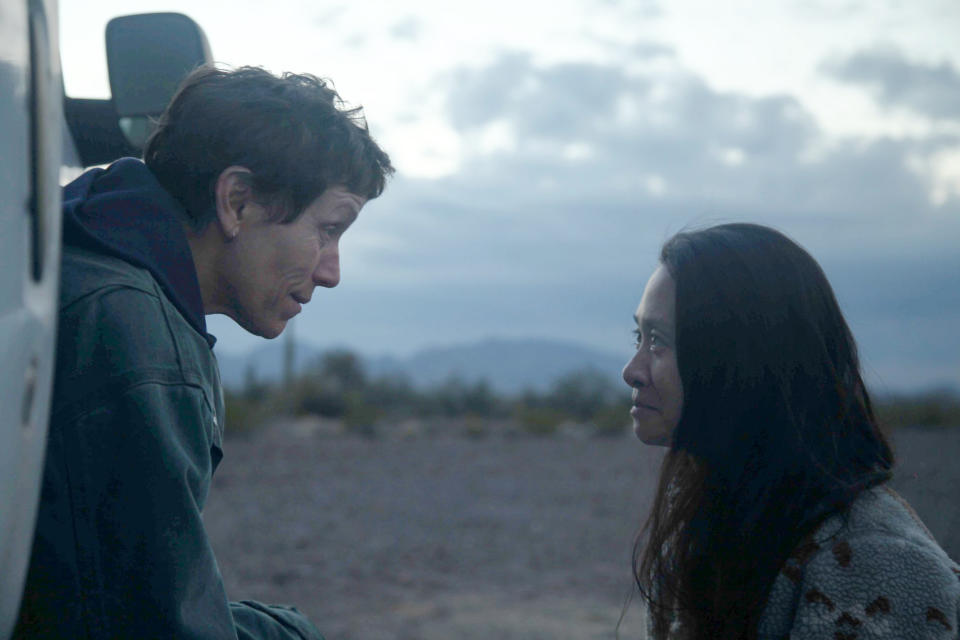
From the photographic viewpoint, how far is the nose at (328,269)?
86.1 inches

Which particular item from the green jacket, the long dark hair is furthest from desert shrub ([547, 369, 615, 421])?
the green jacket

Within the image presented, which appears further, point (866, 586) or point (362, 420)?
point (362, 420)

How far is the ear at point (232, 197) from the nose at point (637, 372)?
0.92 metres

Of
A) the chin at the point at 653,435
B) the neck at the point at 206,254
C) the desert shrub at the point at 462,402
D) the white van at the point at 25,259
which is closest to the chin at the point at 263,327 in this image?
the neck at the point at 206,254

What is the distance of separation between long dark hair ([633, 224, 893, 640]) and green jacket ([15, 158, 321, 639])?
1.06 m

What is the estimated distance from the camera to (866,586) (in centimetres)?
192

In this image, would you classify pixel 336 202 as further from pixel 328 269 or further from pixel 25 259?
pixel 25 259

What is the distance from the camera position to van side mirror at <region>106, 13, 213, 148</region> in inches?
109

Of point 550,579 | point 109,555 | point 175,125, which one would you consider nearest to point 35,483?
point 109,555

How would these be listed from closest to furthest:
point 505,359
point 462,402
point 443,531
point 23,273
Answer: point 23,273
point 443,531
point 462,402
point 505,359

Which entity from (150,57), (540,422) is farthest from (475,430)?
(150,57)

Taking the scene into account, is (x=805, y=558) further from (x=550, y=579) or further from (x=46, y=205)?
(x=550, y=579)

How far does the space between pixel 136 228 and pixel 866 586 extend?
1458 millimetres

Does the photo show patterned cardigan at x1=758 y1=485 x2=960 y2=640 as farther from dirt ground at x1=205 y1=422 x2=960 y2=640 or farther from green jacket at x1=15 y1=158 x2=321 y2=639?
green jacket at x1=15 y1=158 x2=321 y2=639
